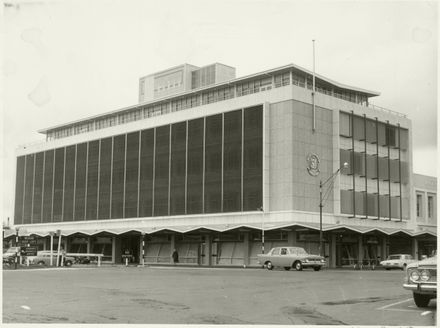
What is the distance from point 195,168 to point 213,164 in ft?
7.92

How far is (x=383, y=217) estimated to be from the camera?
Answer: 64.2m

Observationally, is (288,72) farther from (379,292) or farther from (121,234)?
(379,292)

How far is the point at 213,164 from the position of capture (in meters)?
61.5

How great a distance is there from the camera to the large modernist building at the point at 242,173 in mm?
57188

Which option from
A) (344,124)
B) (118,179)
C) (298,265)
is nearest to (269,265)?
(298,265)

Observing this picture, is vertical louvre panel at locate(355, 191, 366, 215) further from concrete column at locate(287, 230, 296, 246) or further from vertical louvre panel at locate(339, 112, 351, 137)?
concrete column at locate(287, 230, 296, 246)

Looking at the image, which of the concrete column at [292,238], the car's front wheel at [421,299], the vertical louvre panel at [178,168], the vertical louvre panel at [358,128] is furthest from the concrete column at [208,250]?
the car's front wheel at [421,299]

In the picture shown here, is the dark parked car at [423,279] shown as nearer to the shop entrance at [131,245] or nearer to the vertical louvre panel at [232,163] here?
the vertical louvre panel at [232,163]

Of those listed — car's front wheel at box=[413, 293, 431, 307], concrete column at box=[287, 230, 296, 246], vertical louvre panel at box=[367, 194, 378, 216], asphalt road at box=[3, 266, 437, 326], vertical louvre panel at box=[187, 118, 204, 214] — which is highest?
vertical louvre panel at box=[187, 118, 204, 214]

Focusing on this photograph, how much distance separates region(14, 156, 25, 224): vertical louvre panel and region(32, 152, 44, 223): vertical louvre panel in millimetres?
3352

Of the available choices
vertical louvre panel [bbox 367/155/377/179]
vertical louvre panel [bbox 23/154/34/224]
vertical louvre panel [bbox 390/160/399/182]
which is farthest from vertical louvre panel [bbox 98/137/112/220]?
vertical louvre panel [bbox 390/160/399/182]

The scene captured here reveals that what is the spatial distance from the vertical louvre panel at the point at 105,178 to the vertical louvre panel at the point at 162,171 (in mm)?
8391

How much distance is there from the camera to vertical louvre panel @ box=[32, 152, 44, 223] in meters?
82.8

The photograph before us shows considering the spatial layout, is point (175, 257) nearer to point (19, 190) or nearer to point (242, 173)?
point (242, 173)
